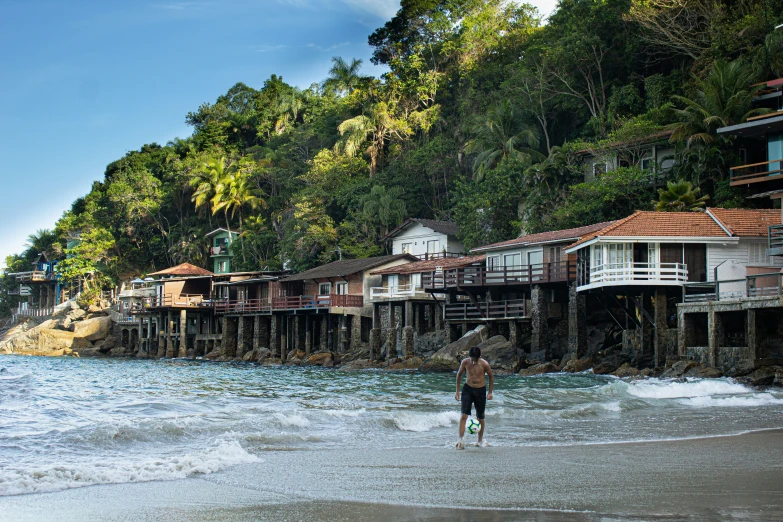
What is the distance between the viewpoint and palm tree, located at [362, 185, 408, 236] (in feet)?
205

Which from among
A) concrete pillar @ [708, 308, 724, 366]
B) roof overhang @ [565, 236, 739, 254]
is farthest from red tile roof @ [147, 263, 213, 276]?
concrete pillar @ [708, 308, 724, 366]

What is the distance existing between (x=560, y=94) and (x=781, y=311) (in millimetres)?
30981

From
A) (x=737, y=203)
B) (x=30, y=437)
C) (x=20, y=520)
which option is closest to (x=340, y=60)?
(x=737, y=203)

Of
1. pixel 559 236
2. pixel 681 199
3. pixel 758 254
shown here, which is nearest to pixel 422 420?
pixel 758 254

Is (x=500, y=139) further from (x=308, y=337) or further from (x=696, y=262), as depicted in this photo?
(x=696, y=262)

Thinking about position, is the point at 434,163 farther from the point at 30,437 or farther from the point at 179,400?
the point at 30,437

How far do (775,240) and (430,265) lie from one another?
23084mm

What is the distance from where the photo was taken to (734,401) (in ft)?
71.3

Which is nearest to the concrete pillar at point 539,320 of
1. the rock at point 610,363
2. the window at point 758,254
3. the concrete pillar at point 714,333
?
the rock at point 610,363

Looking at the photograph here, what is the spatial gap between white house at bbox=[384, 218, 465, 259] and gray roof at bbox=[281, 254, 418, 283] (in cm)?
263

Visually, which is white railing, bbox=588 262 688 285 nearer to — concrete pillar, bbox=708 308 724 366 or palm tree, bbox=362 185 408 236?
concrete pillar, bbox=708 308 724 366

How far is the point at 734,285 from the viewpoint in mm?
32531

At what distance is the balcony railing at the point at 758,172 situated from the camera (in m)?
34.0

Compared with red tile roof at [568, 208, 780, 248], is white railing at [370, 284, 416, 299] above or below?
below
